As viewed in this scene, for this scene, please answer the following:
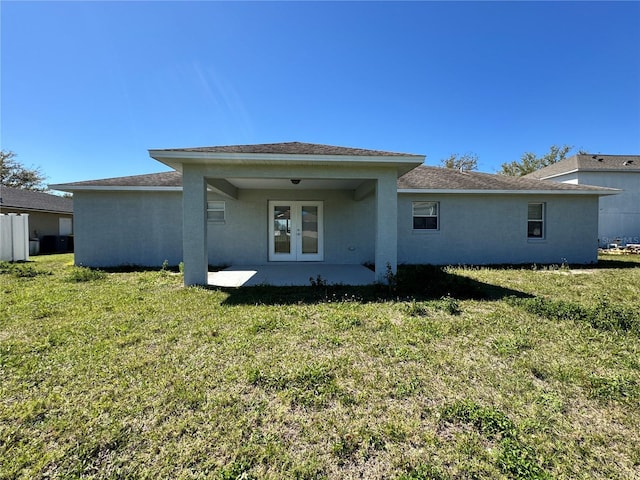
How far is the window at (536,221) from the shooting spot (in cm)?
1148

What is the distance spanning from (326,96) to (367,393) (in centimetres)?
1442

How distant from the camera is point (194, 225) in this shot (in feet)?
22.8

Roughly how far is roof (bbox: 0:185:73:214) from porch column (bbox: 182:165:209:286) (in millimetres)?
16924

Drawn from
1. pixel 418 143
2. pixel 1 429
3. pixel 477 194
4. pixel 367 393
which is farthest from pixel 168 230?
pixel 418 143

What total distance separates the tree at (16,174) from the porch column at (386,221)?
43.0m

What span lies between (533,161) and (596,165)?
21.5 m

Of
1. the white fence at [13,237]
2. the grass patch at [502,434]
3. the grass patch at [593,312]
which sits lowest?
the grass patch at [502,434]

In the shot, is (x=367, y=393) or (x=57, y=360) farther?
(x=57, y=360)

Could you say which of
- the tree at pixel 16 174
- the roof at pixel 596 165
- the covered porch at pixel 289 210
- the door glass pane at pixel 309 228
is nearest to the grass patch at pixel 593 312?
the covered porch at pixel 289 210

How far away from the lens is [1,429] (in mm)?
2205

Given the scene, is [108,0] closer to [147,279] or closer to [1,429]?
[147,279]

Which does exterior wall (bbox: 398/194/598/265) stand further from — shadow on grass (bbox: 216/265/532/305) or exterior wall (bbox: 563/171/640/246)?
exterior wall (bbox: 563/171/640/246)

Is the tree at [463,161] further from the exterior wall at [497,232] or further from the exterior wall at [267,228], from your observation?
the exterior wall at [267,228]

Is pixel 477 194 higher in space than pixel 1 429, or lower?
higher
